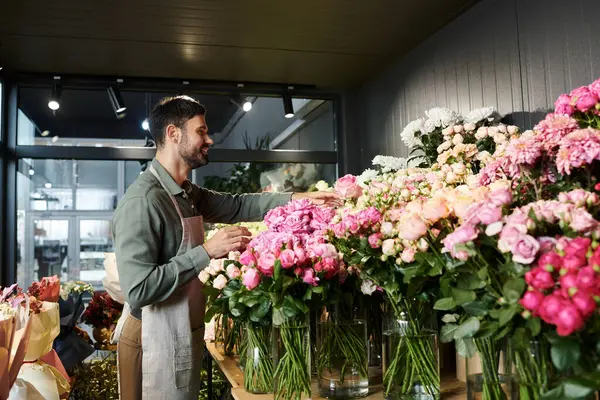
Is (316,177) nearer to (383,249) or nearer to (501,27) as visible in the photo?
(501,27)

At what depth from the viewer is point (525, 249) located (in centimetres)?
83

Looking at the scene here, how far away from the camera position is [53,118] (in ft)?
16.2

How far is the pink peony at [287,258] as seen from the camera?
1283 mm

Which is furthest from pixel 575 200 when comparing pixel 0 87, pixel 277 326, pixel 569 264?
pixel 0 87

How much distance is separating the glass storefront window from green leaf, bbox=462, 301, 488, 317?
14.3 ft

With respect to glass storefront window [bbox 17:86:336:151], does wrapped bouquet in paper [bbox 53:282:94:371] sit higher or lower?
lower

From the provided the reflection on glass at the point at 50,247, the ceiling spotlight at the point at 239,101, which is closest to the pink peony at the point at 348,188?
the ceiling spotlight at the point at 239,101

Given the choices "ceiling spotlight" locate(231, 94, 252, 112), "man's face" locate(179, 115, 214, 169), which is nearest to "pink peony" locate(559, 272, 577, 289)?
"man's face" locate(179, 115, 214, 169)

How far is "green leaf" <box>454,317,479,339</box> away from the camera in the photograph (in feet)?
3.11

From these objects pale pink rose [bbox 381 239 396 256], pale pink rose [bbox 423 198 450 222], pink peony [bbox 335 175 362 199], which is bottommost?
pale pink rose [bbox 381 239 396 256]

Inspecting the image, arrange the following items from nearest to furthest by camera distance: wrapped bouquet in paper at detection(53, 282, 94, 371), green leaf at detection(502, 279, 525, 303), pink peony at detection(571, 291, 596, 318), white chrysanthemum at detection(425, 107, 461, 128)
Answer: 1. pink peony at detection(571, 291, 596, 318)
2. green leaf at detection(502, 279, 525, 303)
3. wrapped bouquet in paper at detection(53, 282, 94, 371)
4. white chrysanthemum at detection(425, 107, 461, 128)

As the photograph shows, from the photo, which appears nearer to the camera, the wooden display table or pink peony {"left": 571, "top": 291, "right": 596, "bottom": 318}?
pink peony {"left": 571, "top": 291, "right": 596, "bottom": 318}

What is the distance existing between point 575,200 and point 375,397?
749mm

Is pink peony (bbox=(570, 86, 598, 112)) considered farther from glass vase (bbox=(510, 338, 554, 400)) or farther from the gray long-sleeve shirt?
the gray long-sleeve shirt
